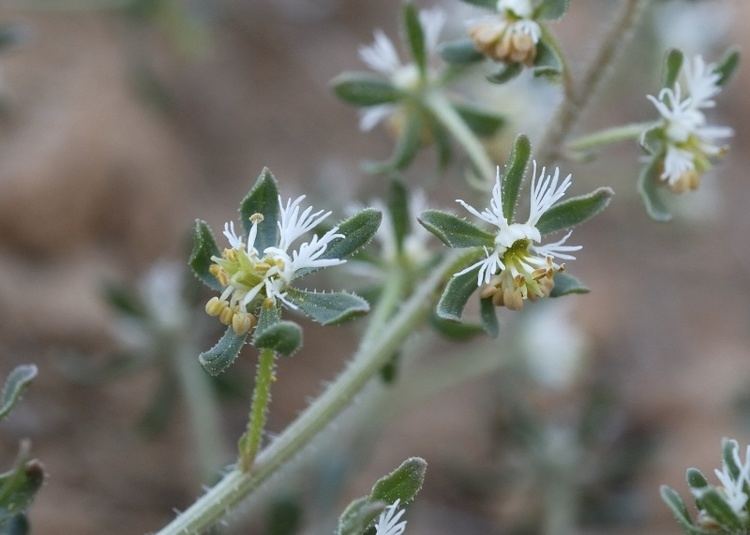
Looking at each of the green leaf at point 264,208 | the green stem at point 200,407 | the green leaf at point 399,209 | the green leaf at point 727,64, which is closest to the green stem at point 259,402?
the green leaf at point 264,208

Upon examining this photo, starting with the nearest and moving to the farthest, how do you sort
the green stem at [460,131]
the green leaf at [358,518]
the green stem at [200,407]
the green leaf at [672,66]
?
1. the green leaf at [358,518]
2. the green leaf at [672,66]
3. the green stem at [460,131]
4. the green stem at [200,407]

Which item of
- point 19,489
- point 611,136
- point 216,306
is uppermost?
point 611,136

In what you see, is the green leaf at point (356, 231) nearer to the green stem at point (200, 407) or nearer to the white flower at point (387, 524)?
the white flower at point (387, 524)

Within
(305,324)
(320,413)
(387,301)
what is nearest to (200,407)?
(305,324)

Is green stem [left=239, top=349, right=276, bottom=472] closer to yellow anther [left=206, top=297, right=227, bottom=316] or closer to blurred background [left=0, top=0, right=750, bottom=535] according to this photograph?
yellow anther [left=206, top=297, right=227, bottom=316]

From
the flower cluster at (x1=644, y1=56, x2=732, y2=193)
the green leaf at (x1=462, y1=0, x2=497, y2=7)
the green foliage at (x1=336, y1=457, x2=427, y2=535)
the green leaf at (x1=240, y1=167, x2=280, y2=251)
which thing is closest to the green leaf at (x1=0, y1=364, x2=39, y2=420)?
the green leaf at (x1=240, y1=167, x2=280, y2=251)

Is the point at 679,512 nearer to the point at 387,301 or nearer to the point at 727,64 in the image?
the point at 387,301

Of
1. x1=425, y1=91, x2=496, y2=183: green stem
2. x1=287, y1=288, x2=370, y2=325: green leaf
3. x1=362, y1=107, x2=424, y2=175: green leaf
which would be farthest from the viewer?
x1=362, y1=107, x2=424, y2=175: green leaf
